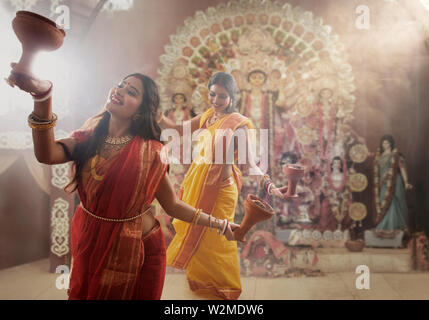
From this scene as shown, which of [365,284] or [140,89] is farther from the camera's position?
[365,284]

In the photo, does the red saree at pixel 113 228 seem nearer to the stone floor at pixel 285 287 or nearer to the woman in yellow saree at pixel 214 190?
the woman in yellow saree at pixel 214 190

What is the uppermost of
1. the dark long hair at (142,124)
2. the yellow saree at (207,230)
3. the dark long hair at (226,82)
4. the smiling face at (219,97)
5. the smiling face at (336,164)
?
the dark long hair at (226,82)

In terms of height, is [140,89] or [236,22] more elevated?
[236,22]

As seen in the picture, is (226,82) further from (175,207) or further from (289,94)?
(289,94)

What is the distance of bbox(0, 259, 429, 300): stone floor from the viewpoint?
3335mm

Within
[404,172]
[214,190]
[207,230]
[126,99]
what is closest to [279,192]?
[214,190]

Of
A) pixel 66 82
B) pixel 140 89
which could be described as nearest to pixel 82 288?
pixel 140 89

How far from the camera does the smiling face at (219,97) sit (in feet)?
9.18

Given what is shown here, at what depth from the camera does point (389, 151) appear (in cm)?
403

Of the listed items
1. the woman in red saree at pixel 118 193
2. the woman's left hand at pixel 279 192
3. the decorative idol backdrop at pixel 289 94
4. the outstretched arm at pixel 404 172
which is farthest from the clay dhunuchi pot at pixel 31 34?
the outstretched arm at pixel 404 172

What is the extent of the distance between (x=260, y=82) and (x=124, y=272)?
263 centimetres
